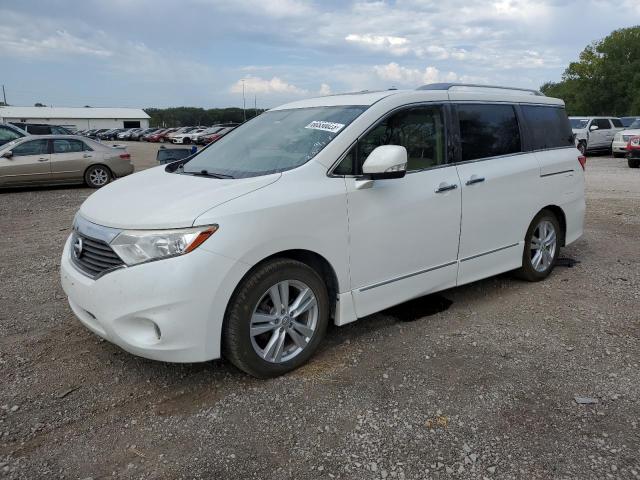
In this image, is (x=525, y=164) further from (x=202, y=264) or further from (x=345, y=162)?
(x=202, y=264)

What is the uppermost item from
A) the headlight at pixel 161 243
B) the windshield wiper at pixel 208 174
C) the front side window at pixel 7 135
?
the front side window at pixel 7 135

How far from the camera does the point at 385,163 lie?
346cm

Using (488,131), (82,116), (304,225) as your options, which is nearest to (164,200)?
(304,225)

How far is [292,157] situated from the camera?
370 centimetres

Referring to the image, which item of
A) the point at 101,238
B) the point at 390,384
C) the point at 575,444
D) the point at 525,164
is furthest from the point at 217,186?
the point at 525,164

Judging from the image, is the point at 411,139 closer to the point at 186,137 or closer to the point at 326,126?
the point at 326,126

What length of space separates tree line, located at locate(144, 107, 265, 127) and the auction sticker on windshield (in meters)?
92.2

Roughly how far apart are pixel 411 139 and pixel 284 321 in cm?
172

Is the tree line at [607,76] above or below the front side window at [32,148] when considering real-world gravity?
above

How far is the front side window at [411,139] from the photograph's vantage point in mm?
3707

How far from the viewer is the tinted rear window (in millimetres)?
5160

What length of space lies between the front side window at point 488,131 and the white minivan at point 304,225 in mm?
17

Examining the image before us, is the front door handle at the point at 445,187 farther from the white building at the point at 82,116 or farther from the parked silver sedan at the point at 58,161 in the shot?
the white building at the point at 82,116

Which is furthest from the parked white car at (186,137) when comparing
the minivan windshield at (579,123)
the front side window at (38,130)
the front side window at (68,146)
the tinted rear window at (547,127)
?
the tinted rear window at (547,127)
